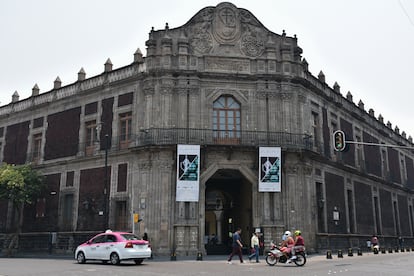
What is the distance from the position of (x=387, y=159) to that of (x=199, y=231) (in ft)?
83.8

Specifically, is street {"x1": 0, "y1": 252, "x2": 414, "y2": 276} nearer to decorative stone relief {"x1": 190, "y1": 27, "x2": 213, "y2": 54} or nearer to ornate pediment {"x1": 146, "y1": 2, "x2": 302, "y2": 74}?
ornate pediment {"x1": 146, "y1": 2, "x2": 302, "y2": 74}

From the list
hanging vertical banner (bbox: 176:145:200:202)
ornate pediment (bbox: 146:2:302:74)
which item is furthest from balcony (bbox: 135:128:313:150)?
ornate pediment (bbox: 146:2:302:74)

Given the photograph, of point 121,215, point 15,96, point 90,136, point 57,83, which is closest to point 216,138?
point 121,215

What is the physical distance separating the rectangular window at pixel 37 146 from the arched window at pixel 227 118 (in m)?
14.5

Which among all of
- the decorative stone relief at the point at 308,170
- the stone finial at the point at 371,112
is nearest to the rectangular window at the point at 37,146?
the decorative stone relief at the point at 308,170

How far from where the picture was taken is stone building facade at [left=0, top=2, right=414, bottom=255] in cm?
2555

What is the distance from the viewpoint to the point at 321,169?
97.1ft

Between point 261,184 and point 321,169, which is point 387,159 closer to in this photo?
point 321,169

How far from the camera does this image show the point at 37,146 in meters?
33.5

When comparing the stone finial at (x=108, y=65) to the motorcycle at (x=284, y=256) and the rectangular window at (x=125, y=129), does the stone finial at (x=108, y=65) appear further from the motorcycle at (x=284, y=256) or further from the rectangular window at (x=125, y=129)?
the motorcycle at (x=284, y=256)

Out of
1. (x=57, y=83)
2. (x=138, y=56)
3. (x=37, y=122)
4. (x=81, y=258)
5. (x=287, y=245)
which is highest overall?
(x=138, y=56)

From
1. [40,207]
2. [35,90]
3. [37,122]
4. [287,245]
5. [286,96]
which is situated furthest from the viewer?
[35,90]

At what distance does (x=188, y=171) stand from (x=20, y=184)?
11808 millimetres

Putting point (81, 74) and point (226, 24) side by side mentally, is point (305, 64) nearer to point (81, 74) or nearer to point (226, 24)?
point (226, 24)
